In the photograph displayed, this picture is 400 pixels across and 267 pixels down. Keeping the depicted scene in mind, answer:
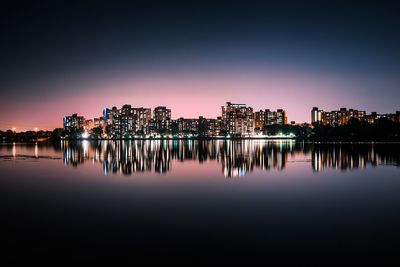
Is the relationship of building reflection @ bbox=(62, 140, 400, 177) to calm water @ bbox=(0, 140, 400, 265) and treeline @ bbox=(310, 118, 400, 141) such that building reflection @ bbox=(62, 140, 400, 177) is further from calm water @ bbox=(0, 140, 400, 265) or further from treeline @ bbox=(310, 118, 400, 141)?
treeline @ bbox=(310, 118, 400, 141)

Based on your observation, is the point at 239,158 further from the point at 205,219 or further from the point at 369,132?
the point at 369,132

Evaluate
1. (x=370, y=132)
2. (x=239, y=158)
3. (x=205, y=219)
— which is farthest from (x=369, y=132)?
(x=205, y=219)

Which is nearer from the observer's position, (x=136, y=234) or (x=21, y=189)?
(x=136, y=234)

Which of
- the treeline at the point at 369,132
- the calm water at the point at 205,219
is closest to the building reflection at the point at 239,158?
the calm water at the point at 205,219

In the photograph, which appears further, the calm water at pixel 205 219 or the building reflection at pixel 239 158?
the building reflection at pixel 239 158

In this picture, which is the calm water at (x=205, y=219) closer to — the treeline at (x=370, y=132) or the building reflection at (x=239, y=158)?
the building reflection at (x=239, y=158)

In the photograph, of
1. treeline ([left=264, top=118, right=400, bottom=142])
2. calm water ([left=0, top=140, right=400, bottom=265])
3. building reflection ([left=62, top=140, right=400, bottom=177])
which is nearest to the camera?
calm water ([left=0, top=140, right=400, bottom=265])

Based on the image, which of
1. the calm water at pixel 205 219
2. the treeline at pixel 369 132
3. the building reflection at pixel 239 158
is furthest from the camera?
the treeline at pixel 369 132

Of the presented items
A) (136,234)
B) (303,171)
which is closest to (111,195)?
(136,234)

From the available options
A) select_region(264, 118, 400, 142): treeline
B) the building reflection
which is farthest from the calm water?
select_region(264, 118, 400, 142): treeline

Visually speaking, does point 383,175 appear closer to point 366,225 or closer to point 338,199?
point 338,199

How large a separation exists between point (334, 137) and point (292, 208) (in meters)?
128

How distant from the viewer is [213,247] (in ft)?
29.7

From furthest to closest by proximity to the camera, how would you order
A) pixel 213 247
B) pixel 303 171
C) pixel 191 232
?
pixel 303 171 < pixel 191 232 < pixel 213 247
